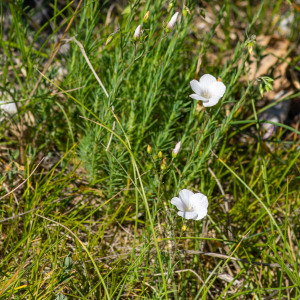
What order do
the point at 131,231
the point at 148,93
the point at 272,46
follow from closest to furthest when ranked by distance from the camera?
the point at 148,93, the point at 131,231, the point at 272,46

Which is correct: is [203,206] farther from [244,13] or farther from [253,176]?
[244,13]

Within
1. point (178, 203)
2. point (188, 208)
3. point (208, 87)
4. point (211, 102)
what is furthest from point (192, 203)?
point (208, 87)

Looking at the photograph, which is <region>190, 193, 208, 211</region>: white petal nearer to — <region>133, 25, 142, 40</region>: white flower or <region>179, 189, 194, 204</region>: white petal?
<region>179, 189, 194, 204</region>: white petal

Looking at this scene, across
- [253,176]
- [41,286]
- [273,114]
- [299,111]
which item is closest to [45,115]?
[41,286]

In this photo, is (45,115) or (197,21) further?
(197,21)

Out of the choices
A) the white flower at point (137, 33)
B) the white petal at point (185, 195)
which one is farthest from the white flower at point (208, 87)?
the white petal at point (185, 195)

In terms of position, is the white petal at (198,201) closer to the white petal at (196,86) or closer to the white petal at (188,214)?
the white petal at (188,214)
